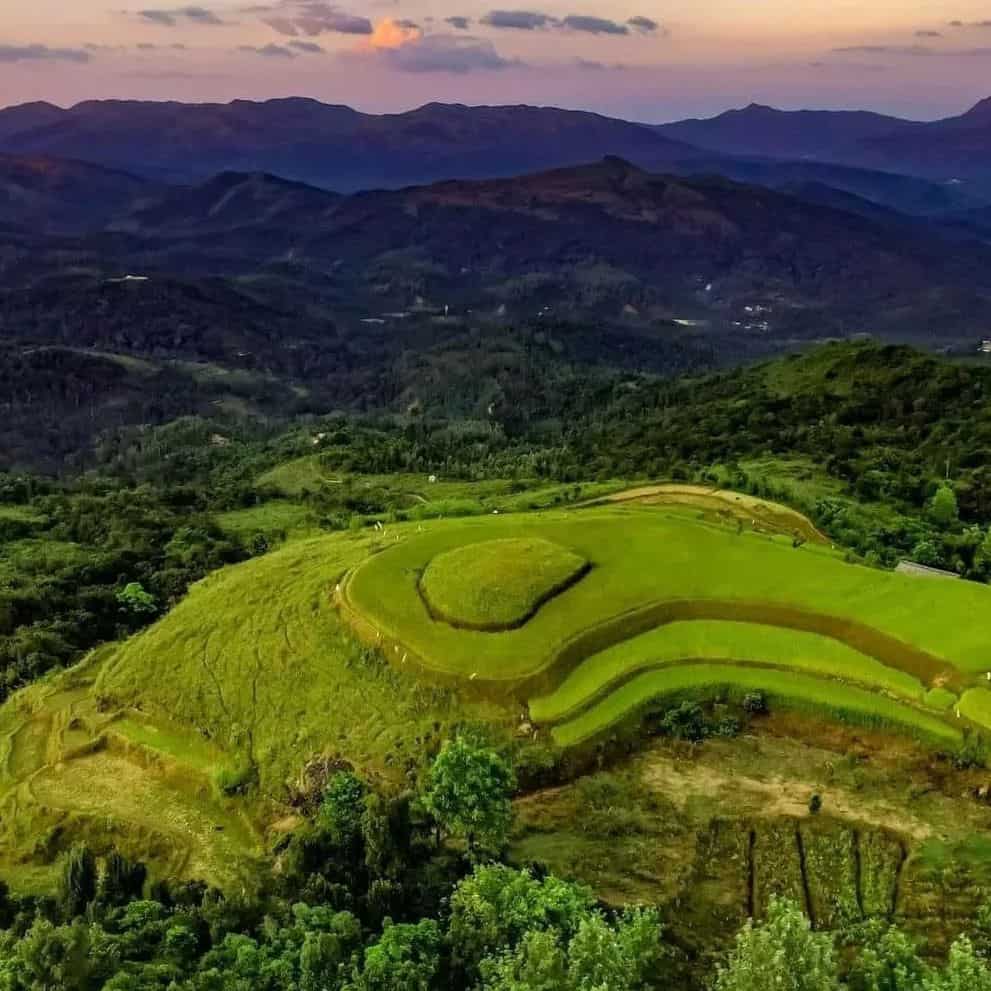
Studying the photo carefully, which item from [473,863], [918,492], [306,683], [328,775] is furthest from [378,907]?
[918,492]

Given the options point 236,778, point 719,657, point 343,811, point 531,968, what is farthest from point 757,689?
point 236,778

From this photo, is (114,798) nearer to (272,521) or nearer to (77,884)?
(77,884)

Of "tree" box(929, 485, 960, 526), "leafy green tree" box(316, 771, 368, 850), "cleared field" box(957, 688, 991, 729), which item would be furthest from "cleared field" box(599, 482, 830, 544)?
"leafy green tree" box(316, 771, 368, 850)

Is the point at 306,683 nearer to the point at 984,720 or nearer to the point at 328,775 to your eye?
the point at 328,775

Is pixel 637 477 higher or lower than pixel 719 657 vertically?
lower

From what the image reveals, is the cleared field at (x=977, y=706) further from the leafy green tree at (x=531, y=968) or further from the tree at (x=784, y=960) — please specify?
the leafy green tree at (x=531, y=968)

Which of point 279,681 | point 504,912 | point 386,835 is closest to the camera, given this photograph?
point 504,912

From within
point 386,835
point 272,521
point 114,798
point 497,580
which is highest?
point 497,580

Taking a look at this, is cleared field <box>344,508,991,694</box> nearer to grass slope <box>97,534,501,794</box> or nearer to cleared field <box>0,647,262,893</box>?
grass slope <box>97,534,501,794</box>

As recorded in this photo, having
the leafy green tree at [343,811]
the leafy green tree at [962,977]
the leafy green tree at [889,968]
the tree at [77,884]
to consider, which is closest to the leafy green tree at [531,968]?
the leafy green tree at [889,968]
